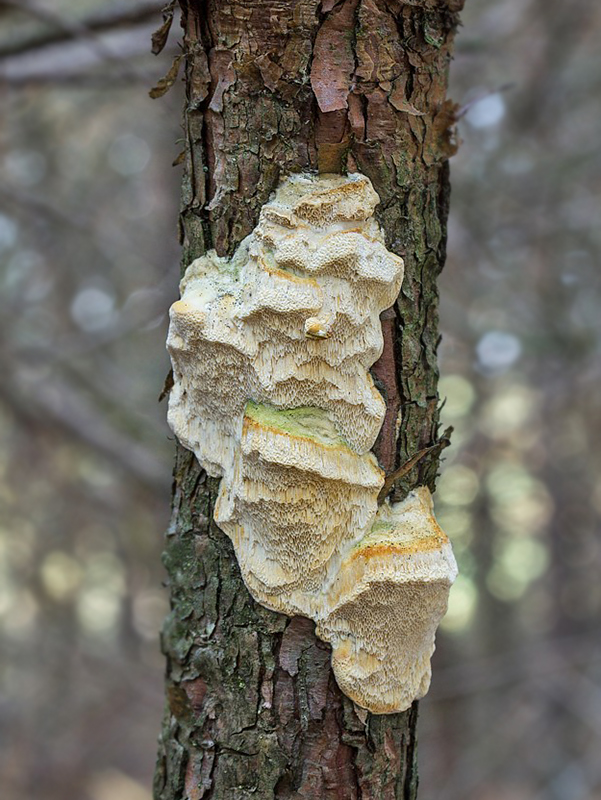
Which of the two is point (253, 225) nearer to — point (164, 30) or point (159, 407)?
point (164, 30)

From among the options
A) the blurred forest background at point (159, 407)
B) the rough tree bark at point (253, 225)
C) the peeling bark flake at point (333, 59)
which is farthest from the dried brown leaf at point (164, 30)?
the blurred forest background at point (159, 407)

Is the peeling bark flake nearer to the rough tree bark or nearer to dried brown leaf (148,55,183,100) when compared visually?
the rough tree bark

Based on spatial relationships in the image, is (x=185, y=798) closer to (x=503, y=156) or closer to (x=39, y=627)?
(x=503, y=156)

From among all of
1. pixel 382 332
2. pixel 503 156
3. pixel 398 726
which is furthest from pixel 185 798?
pixel 503 156

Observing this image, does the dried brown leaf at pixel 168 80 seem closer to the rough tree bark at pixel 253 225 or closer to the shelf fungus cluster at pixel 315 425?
the rough tree bark at pixel 253 225

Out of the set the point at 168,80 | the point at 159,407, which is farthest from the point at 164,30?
the point at 159,407
